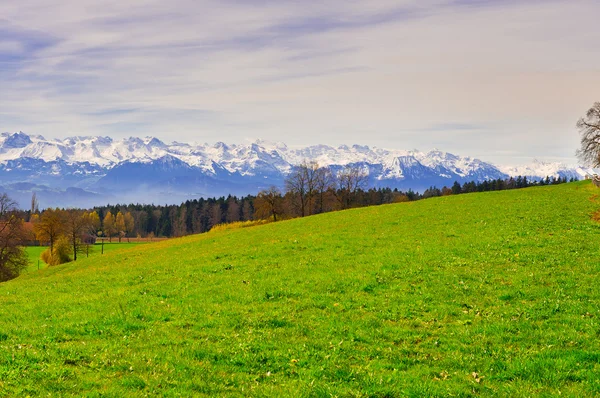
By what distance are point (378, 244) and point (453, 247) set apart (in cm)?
555

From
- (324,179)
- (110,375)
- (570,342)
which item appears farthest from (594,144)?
(110,375)

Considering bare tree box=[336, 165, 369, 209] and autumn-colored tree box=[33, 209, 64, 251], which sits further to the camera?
bare tree box=[336, 165, 369, 209]

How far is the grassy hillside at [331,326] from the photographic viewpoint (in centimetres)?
1028

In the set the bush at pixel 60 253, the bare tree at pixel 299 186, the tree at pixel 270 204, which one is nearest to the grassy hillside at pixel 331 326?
the tree at pixel 270 204

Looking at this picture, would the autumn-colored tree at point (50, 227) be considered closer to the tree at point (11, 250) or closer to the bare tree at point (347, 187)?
the tree at point (11, 250)

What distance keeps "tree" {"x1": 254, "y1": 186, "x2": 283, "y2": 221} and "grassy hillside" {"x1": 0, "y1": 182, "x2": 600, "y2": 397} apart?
76259mm

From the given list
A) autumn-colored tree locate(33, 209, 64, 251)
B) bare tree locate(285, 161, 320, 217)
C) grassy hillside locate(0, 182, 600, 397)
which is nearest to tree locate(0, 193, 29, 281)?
autumn-colored tree locate(33, 209, 64, 251)

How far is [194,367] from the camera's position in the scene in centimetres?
1107

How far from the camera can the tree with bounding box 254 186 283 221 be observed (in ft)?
347

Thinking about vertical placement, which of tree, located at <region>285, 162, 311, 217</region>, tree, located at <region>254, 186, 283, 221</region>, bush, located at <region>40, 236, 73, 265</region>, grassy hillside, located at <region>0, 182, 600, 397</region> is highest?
tree, located at <region>285, 162, 311, 217</region>

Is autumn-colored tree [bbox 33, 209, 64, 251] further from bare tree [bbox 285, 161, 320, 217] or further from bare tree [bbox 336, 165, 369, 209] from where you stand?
bare tree [bbox 336, 165, 369, 209]

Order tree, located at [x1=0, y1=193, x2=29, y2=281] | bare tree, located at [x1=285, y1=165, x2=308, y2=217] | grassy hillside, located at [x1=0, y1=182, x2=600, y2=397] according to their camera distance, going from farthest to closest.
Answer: bare tree, located at [x1=285, y1=165, x2=308, y2=217] → tree, located at [x1=0, y1=193, x2=29, y2=281] → grassy hillside, located at [x1=0, y1=182, x2=600, y2=397]

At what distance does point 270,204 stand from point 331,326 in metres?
92.2

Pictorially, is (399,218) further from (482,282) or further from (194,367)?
(194,367)
